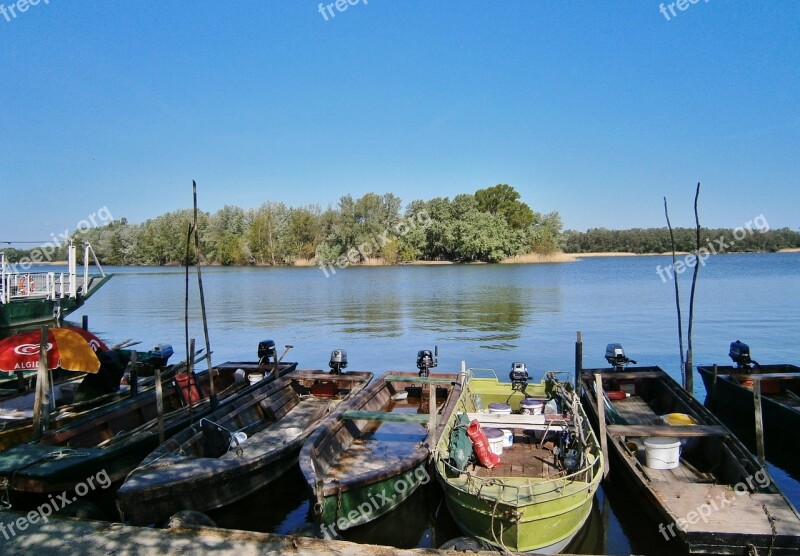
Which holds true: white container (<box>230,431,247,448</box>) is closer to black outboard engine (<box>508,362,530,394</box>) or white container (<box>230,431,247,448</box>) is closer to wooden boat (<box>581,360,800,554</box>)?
wooden boat (<box>581,360,800,554</box>)

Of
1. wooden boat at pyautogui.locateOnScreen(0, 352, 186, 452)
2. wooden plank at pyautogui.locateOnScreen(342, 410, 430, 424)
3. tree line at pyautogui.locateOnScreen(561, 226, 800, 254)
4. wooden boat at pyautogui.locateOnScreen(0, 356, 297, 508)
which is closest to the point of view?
wooden boat at pyautogui.locateOnScreen(0, 356, 297, 508)

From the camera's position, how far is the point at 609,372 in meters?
13.2

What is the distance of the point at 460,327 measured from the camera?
27.6 meters

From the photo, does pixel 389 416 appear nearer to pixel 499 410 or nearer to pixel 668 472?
pixel 499 410

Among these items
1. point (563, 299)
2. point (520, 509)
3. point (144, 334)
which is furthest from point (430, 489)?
point (563, 299)

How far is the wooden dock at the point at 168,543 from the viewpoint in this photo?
536cm

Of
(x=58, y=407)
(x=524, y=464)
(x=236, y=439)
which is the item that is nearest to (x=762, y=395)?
(x=524, y=464)

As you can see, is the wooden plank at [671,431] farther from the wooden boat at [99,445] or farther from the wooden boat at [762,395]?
the wooden boat at [99,445]

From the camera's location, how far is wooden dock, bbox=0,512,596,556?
536cm

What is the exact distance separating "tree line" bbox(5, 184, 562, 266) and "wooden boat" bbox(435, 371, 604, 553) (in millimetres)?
69271

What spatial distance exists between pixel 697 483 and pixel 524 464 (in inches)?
93.1

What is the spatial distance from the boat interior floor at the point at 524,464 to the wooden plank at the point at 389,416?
3.98ft

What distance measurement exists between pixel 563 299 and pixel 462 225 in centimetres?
4084

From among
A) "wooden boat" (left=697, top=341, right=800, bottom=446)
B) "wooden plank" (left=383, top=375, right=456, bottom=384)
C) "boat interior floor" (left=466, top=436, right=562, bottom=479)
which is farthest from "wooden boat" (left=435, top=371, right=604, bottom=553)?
"wooden boat" (left=697, top=341, right=800, bottom=446)
